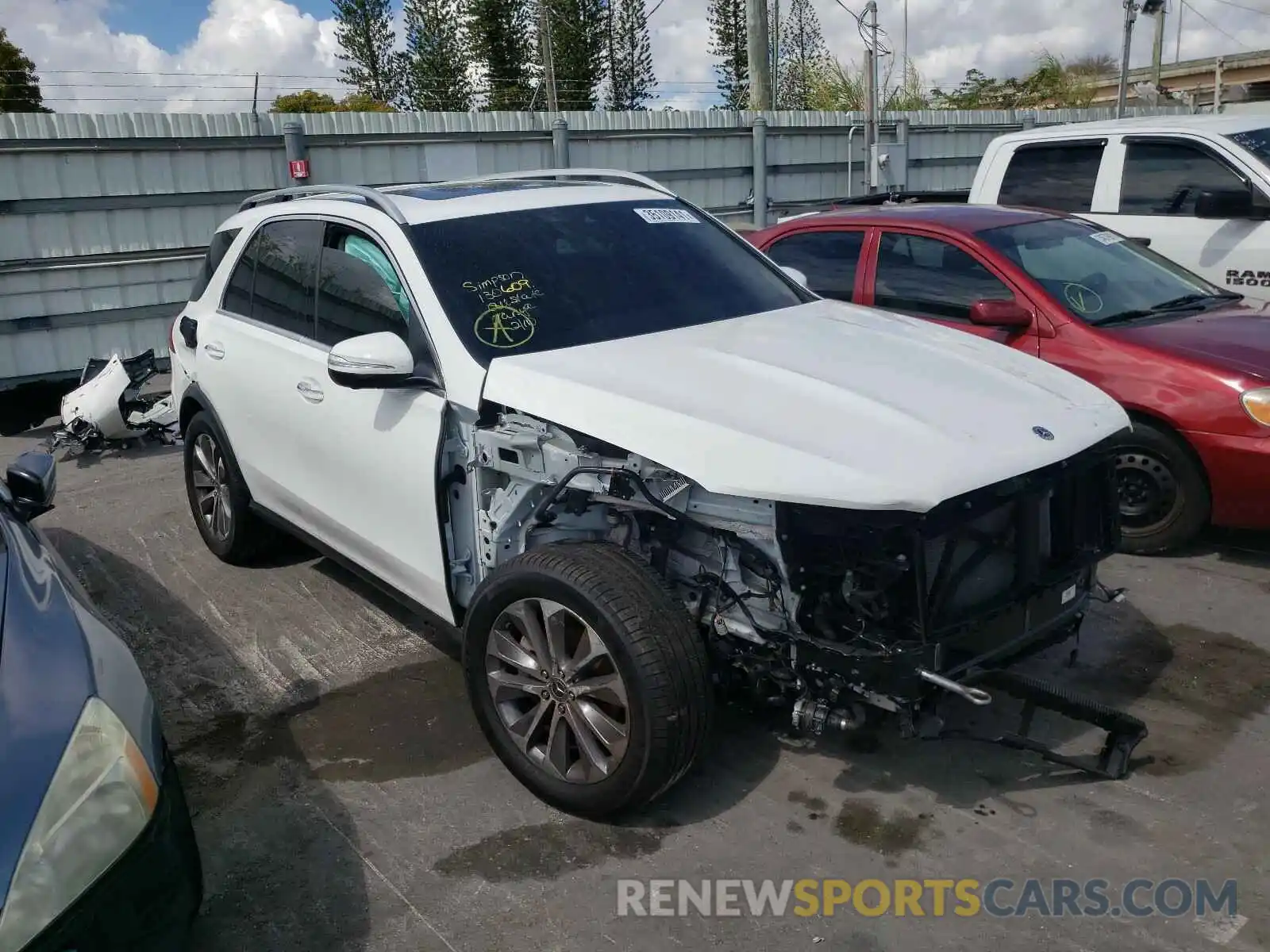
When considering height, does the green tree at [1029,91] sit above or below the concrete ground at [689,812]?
above

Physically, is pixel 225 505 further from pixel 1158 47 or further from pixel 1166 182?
pixel 1158 47

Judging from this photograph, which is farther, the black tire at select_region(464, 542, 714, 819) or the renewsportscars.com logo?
the black tire at select_region(464, 542, 714, 819)

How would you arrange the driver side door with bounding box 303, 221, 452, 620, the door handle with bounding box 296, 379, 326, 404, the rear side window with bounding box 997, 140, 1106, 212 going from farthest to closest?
the rear side window with bounding box 997, 140, 1106, 212, the door handle with bounding box 296, 379, 326, 404, the driver side door with bounding box 303, 221, 452, 620

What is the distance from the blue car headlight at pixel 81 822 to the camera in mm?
2117

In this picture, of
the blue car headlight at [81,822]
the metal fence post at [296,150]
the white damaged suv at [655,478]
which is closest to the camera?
the blue car headlight at [81,822]

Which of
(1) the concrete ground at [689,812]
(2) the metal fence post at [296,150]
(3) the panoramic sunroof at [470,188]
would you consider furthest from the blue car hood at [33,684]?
(2) the metal fence post at [296,150]

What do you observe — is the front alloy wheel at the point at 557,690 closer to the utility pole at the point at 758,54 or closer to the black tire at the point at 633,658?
the black tire at the point at 633,658

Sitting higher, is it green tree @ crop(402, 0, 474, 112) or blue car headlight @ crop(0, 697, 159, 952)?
green tree @ crop(402, 0, 474, 112)

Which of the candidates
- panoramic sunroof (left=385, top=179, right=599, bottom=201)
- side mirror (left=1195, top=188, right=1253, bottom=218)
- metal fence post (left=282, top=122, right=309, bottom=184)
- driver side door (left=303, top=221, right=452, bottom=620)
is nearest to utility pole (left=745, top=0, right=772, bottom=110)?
metal fence post (left=282, top=122, right=309, bottom=184)

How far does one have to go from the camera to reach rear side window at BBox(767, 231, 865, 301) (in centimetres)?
631

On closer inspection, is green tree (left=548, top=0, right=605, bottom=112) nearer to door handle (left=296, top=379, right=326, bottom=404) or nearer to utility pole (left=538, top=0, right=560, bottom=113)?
utility pole (left=538, top=0, right=560, bottom=113)

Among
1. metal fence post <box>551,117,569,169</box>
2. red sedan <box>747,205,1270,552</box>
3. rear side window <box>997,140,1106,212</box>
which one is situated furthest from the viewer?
metal fence post <box>551,117,569,169</box>

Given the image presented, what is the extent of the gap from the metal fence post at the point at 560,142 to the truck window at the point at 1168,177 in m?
6.39

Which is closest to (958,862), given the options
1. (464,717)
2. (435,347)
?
(464,717)
